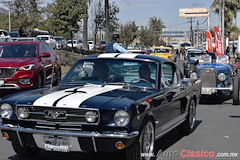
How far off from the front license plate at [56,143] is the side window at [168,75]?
6.91 feet

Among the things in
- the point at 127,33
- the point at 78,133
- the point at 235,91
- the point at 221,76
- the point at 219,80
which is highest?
the point at 127,33

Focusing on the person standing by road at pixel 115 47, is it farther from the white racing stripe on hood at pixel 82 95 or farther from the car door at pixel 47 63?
the white racing stripe on hood at pixel 82 95

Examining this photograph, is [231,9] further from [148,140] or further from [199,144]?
[148,140]

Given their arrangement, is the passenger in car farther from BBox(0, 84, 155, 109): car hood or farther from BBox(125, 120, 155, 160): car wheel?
BBox(125, 120, 155, 160): car wheel

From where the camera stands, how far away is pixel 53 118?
5465mm

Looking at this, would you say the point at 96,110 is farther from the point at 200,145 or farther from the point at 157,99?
the point at 200,145

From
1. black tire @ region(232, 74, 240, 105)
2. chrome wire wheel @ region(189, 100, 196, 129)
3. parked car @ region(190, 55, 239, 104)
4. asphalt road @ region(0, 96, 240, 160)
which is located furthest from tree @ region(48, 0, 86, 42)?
chrome wire wheel @ region(189, 100, 196, 129)

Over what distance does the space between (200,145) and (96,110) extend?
275 cm

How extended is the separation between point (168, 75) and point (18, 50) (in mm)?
7575

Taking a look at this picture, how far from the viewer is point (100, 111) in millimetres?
5285

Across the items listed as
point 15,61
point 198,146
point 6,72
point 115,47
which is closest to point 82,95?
point 198,146

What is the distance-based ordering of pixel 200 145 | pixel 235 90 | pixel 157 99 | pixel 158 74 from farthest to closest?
pixel 235 90 < pixel 200 145 < pixel 158 74 < pixel 157 99

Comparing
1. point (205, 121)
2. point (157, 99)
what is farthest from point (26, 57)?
point (157, 99)

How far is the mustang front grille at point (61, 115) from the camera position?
537 centimetres
